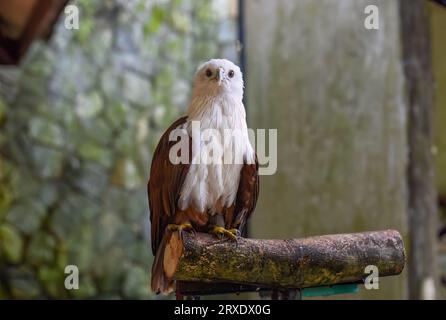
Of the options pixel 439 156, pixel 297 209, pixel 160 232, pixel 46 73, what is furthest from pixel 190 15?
pixel 160 232

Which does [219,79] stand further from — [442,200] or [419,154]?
[442,200]

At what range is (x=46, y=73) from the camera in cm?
296

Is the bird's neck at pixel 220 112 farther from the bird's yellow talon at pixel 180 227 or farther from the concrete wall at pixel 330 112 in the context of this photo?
the concrete wall at pixel 330 112

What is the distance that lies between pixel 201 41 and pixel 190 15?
0.70 feet

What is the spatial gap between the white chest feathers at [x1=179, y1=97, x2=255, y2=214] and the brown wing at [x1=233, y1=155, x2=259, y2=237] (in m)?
0.01

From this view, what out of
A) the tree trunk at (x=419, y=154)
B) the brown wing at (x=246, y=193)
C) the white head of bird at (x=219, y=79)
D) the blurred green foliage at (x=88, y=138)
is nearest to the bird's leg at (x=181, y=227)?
the brown wing at (x=246, y=193)

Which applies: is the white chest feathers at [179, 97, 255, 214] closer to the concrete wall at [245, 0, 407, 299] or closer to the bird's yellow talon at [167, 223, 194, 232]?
the bird's yellow talon at [167, 223, 194, 232]

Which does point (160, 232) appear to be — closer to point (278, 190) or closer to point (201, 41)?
point (278, 190)

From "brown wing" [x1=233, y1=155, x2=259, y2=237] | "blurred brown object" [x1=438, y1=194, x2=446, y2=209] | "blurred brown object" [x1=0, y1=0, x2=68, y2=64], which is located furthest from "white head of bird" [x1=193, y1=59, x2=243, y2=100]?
"blurred brown object" [x1=438, y1=194, x2=446, y2=209]

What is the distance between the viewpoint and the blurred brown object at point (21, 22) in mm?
2004

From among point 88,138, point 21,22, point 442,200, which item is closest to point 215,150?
point 21,22

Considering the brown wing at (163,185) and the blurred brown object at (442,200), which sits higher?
the brown wing at (163,185)

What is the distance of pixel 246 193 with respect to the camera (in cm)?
117

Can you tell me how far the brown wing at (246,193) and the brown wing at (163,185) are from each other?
11 centimetres
